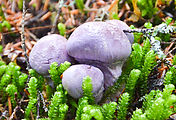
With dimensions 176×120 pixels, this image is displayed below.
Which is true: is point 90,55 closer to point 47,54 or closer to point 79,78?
point 79,78

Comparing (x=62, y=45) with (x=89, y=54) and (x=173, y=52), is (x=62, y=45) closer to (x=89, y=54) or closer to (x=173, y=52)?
(x=89, y=54)

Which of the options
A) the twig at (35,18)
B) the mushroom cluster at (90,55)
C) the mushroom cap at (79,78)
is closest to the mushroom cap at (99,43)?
the mushroom cluster at (90,55)

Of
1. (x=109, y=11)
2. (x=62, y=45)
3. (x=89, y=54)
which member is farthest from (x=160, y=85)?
(x=109, y=11)

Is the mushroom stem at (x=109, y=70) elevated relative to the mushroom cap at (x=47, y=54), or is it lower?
lower

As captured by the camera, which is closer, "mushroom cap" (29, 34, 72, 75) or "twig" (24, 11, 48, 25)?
"mushroom cap" (29, 34, 72, 75)

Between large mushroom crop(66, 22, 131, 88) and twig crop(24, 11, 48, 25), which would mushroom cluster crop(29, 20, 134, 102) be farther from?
twig crop(24, 11, 48, 25)

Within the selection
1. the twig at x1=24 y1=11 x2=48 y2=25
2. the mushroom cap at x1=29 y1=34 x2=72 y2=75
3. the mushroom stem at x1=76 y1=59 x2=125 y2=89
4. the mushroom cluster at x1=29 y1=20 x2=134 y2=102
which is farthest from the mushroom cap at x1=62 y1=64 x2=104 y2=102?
the twig at x1=24 y1=11 x2=48 y2=25

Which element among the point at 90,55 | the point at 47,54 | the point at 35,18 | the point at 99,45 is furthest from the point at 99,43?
the point at 35,18

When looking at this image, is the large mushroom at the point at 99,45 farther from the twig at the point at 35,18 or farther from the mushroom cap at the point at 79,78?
the twig at the point at 35,18
